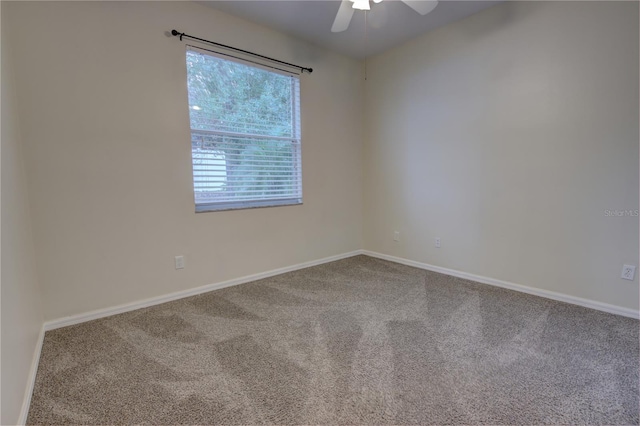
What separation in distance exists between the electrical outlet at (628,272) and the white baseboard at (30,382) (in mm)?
3788

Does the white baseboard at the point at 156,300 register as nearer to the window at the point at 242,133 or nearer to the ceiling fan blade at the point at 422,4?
the window at the point at 242,133

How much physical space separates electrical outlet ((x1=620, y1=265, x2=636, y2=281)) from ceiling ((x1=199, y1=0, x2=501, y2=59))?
2.50 m

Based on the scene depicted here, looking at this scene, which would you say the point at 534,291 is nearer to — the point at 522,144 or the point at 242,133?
the point at 522,144

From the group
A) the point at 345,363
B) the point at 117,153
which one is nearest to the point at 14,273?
the point at 117,153

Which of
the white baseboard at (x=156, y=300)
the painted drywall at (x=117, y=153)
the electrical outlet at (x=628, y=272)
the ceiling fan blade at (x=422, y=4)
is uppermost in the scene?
the ceiling fan blade at (x=422, y=4)

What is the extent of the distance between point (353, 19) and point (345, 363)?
3.03m

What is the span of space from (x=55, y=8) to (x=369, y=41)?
9.19 ft

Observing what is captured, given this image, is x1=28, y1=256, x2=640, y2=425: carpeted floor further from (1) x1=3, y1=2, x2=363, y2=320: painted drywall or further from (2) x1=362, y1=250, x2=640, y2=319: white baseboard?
(1) x1=3, y1=2, x2=363, y2=320: painted drywall

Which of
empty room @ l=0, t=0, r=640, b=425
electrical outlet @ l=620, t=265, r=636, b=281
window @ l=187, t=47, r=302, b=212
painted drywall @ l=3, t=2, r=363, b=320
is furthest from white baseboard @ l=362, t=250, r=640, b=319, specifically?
painted drywall @ l=3, t=2, r=363, b=320

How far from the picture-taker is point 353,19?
288cm

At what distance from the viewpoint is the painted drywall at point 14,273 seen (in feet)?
4.00

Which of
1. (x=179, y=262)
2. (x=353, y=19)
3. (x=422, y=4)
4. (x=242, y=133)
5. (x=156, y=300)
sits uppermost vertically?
(x=353, y=19)

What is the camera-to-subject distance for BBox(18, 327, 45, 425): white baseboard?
4.25ft

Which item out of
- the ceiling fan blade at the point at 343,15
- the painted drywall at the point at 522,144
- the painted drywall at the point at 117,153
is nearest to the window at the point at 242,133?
the painted drywall at the point at 117,153
